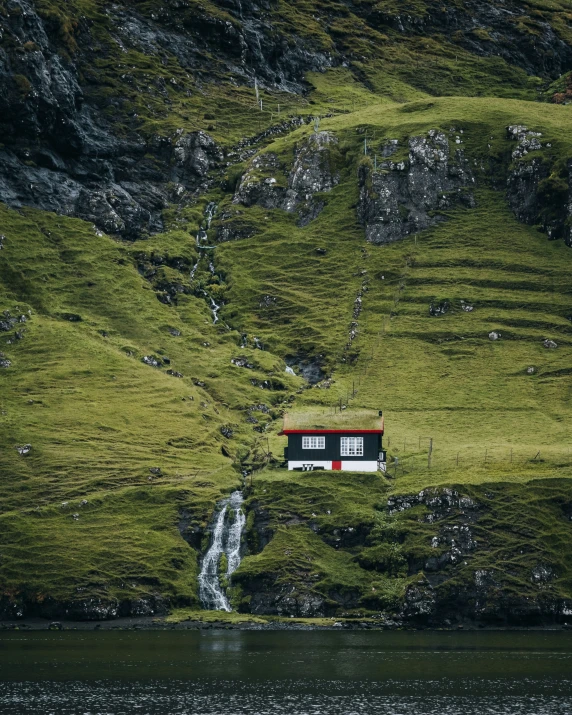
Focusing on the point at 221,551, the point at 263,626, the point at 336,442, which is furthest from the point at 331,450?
the point at 263,626

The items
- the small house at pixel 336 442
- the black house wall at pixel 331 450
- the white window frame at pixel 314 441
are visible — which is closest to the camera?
the small house at pixel 336 442

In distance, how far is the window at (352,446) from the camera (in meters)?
160

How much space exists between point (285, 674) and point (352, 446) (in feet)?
215

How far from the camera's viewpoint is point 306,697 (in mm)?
88875

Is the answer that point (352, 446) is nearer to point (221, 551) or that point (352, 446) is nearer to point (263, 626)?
point (221, 551)

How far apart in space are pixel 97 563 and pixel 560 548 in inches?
2239

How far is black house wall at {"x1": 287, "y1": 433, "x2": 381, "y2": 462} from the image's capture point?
160 m

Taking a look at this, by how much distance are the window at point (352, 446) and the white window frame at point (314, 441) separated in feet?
9.40

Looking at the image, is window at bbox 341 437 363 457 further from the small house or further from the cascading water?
the cascading water

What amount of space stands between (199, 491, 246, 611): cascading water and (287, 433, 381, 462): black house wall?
10430 mm

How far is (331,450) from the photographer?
161 metres

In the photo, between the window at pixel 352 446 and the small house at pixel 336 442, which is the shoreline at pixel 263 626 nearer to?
the small house at pixel 336 442

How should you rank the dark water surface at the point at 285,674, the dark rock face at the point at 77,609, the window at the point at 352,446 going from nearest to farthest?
the dark water surface at the point at 285,674 → the dark rock face at the point at 77,609 → the window at the point at 352,446

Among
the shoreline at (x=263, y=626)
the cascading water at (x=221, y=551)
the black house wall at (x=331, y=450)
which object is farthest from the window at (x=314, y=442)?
the shoreline at (x=263, y=626)
